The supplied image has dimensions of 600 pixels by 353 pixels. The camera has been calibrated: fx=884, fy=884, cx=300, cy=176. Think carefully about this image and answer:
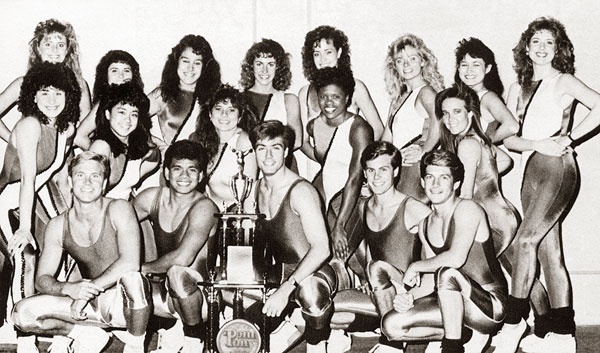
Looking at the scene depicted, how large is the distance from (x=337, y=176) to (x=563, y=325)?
1.37 m

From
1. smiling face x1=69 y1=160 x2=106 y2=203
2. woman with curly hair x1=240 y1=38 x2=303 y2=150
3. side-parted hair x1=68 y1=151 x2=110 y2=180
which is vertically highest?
woman with curly hair x1=240 y1=38 x2=303 y2=150

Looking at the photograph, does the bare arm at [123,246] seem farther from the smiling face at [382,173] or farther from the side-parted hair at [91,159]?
the smiling face at [382,173]

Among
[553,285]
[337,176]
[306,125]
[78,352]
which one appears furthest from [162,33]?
[553,285]

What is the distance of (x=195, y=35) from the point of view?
4.56 m

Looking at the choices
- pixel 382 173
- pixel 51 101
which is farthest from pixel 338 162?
pixel 51 101

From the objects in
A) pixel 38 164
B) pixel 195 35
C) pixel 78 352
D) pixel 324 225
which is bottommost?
pixel 78 352

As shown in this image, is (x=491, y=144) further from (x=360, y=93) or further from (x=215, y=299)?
(x=215, y=299)

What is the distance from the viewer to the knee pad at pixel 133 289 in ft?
14.0

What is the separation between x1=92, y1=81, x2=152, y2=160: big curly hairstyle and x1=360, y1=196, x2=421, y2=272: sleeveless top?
4.10 ft

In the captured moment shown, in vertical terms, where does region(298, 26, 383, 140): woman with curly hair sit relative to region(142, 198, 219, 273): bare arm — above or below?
above

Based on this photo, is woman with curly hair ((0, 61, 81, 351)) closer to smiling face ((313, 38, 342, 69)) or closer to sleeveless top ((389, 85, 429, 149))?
smiling face ((313, 38, 342, 69))

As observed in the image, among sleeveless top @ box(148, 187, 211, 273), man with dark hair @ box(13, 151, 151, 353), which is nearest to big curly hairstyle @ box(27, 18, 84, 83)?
man with dark hair @ box(13, 151, 151, 353)

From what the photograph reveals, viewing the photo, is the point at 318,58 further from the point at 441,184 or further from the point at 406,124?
the point at 441,184

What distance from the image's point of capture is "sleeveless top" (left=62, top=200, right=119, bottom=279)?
4.30m
